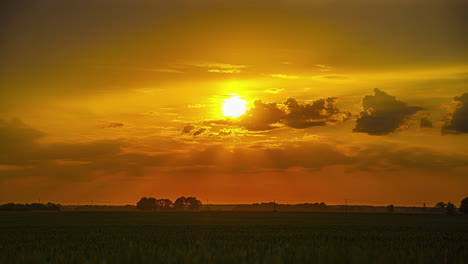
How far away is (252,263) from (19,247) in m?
25.0

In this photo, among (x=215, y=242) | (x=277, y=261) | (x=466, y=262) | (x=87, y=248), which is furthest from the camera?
(x=215, y=242)

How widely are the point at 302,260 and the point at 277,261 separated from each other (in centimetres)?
239

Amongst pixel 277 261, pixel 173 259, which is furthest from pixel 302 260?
pixel 173 259

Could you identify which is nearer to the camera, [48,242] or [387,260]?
[387,260]

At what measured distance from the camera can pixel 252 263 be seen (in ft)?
92.6

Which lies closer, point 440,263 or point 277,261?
point 277,261

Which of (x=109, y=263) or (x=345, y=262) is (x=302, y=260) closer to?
(x=345, y=262)

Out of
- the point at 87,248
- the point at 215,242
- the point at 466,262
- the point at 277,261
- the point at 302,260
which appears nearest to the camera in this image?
the point at 277,261

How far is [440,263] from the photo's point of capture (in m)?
30.2

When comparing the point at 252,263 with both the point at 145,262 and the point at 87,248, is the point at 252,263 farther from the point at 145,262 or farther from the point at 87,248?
the point at 87,248

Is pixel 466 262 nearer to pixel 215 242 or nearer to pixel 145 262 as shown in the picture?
pixel 145 262

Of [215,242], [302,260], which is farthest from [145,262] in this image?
[215,242]

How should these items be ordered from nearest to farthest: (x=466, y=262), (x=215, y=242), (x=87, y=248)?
1. (x=466, y=262)
2. (x=87, y=248)
3. (x=215, y=242)

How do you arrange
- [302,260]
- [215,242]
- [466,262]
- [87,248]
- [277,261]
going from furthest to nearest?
[215,242] < [87,248] < [466,262] < [302,260] < [277,261]
